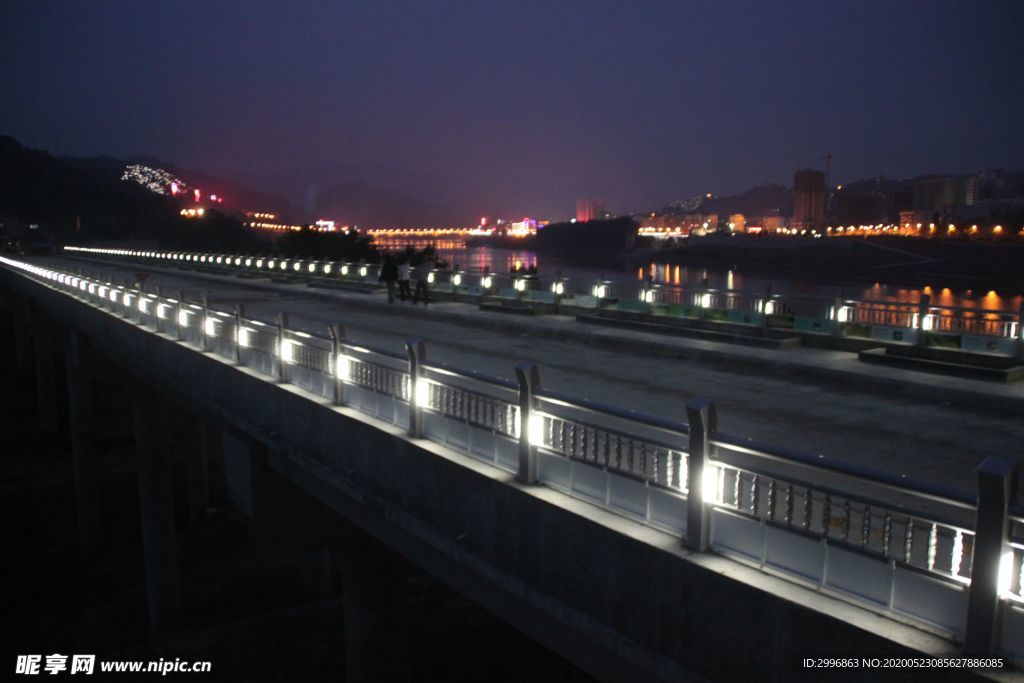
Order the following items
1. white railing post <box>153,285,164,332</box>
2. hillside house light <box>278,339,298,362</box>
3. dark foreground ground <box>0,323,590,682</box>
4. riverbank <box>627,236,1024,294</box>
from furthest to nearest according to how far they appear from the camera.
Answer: riverbank <box>627,236,1024,294</box> < dark foreground ground <box>0,323,590,682</box> < white railing post <box>153,285,164,332</box> < hillside house light <box>278,339,298,362</box>

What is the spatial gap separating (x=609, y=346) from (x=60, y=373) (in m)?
51.2

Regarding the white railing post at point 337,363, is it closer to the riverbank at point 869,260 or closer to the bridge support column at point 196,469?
the bridge support column at point 196,469

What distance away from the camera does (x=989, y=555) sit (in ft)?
12.4

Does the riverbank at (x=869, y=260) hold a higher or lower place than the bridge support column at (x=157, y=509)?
higher

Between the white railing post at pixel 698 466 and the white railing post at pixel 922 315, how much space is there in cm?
1006

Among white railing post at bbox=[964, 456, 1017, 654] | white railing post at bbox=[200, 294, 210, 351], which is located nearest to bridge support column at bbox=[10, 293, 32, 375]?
white railing post at bbox=[200, 294, 210, 351]

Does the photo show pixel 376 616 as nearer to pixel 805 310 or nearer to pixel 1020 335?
pixel 805 310

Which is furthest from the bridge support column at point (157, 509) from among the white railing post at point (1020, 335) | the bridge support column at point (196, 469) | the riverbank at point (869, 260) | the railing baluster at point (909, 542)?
the riverbank at point (869, 260)

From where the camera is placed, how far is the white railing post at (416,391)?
7.71m

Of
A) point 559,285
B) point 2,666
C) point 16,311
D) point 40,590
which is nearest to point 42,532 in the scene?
point 40,590

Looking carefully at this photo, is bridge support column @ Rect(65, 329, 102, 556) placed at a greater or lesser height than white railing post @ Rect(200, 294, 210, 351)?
lesser

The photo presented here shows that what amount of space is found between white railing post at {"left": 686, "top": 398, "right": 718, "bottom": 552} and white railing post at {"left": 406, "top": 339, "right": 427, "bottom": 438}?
3.29 meters

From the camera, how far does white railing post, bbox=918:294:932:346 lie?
13389mm

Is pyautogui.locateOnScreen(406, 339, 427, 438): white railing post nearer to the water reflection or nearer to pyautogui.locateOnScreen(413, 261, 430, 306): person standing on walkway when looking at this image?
the water reflection
